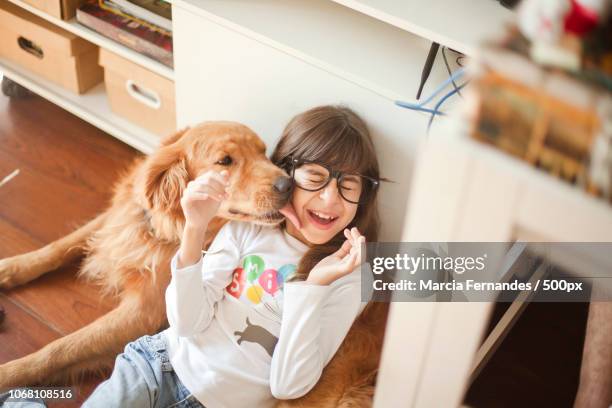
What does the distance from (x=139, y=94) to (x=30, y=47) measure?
47 centimetres

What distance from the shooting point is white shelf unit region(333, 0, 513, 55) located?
1.15 m

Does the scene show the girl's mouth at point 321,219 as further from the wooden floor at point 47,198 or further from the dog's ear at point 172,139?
the wooden floor at point 47,198

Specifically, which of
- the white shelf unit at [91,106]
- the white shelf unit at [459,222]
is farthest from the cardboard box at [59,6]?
the white shelf unit at [459,222]

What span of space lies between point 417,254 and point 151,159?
0.79 m

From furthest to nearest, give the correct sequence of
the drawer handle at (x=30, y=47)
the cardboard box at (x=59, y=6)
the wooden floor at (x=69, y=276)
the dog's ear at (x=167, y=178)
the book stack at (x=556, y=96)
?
the drawer handle at (x=30, y=47) < the cardboard box at (x=59, y=6) < the wooden floor at (x=69, y=276) < the dog's ear at (x=167, y=178) < the book stack at (x=556, y=96)

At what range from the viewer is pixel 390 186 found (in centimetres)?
136

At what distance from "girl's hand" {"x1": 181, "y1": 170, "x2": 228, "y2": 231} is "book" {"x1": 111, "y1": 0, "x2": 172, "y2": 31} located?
69 centimetres

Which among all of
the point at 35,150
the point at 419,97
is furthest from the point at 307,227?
the point at 35,150

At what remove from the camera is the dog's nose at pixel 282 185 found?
121cm

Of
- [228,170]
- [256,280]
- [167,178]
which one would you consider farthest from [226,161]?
[256,280]

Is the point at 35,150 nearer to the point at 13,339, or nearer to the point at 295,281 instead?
the point at 13,339

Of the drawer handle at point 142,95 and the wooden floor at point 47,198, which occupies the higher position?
the drawer handle at point 142,95

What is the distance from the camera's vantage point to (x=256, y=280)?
1.24 meters

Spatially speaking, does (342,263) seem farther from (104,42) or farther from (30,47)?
(30,47)
